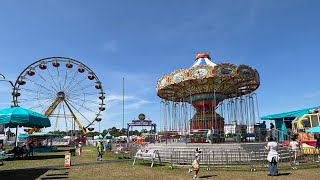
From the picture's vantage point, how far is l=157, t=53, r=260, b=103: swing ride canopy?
69.6ft

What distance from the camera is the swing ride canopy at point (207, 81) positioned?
21203 millimetres

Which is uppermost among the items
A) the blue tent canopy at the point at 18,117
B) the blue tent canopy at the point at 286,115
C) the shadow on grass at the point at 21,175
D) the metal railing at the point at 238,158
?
the blue tent canopy at the point at 286,115

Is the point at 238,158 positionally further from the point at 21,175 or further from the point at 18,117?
the point at 18,117

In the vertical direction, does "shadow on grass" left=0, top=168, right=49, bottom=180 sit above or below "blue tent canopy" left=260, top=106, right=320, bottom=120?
below

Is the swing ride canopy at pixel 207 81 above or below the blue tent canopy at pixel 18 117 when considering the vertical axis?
above

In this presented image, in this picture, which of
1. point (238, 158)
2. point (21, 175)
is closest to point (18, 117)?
point (21, 175)

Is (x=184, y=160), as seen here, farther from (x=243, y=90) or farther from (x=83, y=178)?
(x=243, y=90)

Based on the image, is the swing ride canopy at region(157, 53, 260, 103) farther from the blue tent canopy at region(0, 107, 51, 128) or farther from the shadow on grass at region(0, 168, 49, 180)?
the shadow on grass at region(0, 168, 49, 180)

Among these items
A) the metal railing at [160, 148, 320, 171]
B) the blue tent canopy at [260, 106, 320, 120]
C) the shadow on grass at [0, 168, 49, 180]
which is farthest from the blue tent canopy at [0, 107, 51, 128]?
the blue tent canopy at [260, 106, 320, 120]

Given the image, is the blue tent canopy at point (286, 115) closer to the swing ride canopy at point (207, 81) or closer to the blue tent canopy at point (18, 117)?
the swing ride canopy at point (207, 81)

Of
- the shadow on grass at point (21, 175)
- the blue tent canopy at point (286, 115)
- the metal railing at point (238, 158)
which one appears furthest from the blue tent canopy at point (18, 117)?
the blue tent canopy at point (286, 115)

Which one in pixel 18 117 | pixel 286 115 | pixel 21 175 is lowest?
pixel 21 175

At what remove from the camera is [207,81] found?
906 inches

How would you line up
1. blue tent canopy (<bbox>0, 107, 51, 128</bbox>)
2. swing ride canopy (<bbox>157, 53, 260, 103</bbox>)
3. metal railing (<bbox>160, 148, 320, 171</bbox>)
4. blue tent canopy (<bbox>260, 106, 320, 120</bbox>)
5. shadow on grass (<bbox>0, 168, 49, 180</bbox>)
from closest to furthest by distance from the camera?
shadow on grass (<bbox>0, 168, 49, 180</bbox>), metal railing (<bbox>160, 148, 320, 171</bbox>), blue tent canopy (<bbox>0, 107, 51, 128</bbox>), swing ride canopy (<bbox>157, 53, 260, 103</bbox>), blue tent canopy (<bbox>260, 106, 320, 120</bbox>)
